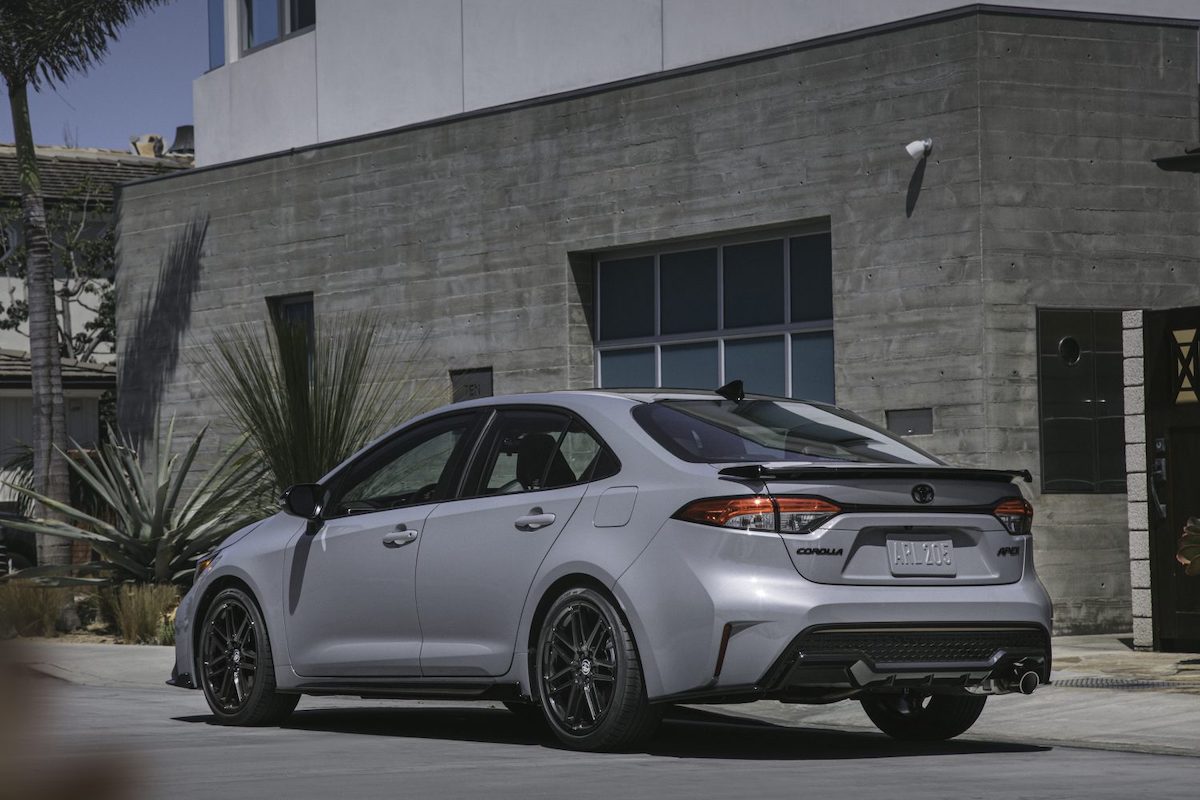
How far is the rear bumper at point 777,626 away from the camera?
6.84m

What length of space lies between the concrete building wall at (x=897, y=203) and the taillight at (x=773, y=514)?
877 cm

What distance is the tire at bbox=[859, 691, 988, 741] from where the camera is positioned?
324 inches

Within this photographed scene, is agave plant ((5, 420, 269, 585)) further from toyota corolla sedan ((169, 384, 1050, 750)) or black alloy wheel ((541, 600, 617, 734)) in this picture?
black alloy wheel ((541, 600, 617, 734))

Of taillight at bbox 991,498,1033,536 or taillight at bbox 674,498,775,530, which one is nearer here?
taillight at bbox 674,498,775,530

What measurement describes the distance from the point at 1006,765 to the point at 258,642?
366 cm

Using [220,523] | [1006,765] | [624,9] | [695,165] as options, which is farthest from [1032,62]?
[1006,765]

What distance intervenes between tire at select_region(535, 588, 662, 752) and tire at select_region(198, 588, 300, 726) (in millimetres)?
1827

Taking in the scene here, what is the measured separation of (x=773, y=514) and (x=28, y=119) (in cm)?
1930

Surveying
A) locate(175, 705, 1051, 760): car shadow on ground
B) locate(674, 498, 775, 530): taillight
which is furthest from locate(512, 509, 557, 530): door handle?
locate(175, 705, 1051, 760): car shadow on ground

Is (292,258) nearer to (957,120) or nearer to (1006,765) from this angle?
(957,120)

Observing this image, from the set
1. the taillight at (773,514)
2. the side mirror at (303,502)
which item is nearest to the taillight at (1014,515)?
the taillight at (773,514)

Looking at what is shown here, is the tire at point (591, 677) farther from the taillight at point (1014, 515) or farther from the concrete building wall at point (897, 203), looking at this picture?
the concrete building wall at point (897, 203)

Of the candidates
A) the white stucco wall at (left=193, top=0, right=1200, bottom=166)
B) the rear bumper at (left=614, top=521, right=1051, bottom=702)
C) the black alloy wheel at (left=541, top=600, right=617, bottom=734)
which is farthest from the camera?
the white stucco wall at (left=193, top=0, right=1200, bottom=166)

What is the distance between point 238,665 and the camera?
9125 millimetres
